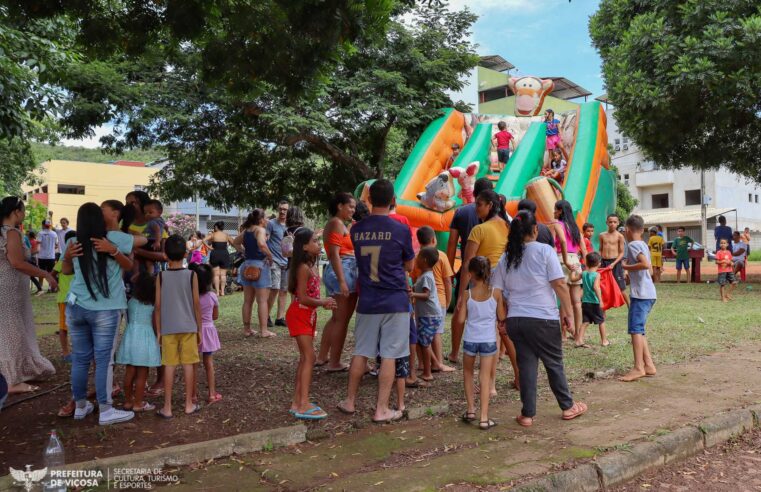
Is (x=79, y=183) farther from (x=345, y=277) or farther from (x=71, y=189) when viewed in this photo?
(x=345, y=277)

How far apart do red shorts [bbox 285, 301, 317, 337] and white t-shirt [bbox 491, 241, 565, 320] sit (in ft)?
5.07

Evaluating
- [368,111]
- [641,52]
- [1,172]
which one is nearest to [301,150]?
[368,111]

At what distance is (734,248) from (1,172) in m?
22.6

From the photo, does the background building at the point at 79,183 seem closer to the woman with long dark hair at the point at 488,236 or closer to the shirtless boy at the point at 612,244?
the shirtless boy at the point at 612,244

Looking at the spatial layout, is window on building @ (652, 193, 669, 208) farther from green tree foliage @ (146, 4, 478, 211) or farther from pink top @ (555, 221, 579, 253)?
pink top @ (555, 221, 579, 253)

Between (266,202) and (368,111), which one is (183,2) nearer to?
(368,111)

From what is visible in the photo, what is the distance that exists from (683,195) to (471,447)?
48.7 m

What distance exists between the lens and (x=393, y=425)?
15.7 ft

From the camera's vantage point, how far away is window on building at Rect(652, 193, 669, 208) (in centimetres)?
4943

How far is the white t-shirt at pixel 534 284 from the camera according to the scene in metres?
4.76

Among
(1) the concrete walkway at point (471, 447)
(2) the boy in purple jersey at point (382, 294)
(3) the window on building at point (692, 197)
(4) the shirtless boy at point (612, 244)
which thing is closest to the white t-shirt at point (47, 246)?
(4) the shirtless boy at point (612, 244)

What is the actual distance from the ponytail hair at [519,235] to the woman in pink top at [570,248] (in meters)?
3.01

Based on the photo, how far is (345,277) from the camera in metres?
6.09

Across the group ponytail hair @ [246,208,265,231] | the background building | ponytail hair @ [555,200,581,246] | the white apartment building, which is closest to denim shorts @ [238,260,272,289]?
ponytail hair @ [246,208,265,231]
